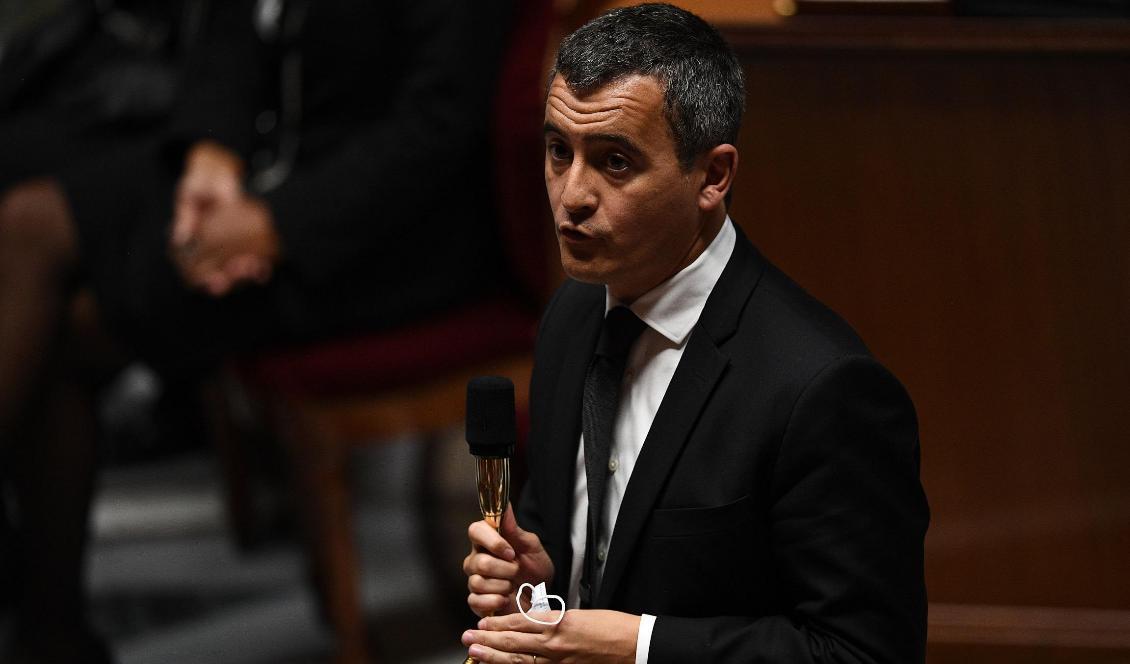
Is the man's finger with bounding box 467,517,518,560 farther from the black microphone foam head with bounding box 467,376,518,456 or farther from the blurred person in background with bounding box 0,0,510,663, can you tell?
the blurred person in background with bounding box 0,0,510,663

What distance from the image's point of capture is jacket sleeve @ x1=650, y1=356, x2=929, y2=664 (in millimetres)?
1202

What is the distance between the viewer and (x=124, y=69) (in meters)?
2.97

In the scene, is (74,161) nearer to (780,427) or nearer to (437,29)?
(437,29)

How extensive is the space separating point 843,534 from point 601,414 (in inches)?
10.0

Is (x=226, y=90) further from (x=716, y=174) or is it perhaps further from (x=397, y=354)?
(x=716, y=174)

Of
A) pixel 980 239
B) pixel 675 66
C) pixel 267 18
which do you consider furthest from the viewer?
pixel 267 18

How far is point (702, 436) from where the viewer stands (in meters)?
1.26

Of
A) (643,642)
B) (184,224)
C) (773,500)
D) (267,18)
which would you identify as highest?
(267,18)

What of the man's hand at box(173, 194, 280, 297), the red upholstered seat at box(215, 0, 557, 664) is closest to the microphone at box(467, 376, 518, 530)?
the red upholstered seat at box(215, 0, 557, 664)

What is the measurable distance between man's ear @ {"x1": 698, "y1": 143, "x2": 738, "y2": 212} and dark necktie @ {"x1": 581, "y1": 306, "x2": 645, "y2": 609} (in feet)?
0.48

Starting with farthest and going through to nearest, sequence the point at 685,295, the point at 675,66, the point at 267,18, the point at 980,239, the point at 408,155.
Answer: the point at 267,18, the point at 408,155, the point at 980,239, the point at 685,295, the point at 675,66

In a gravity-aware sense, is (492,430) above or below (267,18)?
below

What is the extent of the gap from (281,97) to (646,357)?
1538mm

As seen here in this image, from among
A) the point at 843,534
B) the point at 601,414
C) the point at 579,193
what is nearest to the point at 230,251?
the point at 601,414
